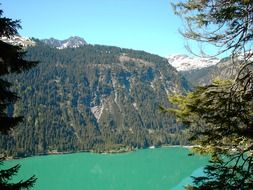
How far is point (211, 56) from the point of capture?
22.8 ft

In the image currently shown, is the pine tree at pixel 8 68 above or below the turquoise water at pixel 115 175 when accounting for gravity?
above

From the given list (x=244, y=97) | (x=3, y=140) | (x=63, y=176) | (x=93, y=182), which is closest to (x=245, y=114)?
(x=244, y=97)

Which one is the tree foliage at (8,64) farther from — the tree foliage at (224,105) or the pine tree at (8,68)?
the tree foliage at (224,105)

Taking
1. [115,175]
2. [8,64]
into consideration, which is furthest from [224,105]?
[115,175]

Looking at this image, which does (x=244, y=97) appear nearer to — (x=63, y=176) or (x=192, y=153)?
(x=192, y=153)

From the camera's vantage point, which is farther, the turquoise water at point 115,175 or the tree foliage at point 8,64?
the turquoise water at point 115,175

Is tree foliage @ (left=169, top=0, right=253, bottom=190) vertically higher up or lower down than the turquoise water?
higher up

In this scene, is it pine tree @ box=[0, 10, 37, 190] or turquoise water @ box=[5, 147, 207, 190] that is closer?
pine tree @ box=[0, 10, 37, 190]

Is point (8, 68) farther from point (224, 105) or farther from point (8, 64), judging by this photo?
point (224, 105)

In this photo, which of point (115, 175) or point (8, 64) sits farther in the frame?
point (115, 175)

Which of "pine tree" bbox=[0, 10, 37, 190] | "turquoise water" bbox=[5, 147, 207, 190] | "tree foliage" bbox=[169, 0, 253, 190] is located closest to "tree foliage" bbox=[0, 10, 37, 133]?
"pine tree" bbox=[0, 10, 37, 190]

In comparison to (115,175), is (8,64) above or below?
above

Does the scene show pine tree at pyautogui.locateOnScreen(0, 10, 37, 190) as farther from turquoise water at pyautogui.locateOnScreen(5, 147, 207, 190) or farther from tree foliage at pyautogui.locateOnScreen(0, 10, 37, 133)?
turquoise water at pyautogui.locateOnScreen(5, 147, 207, 190)

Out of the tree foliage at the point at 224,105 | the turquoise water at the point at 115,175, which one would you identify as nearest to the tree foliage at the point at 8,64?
the tree foliage at the point at 224,105
